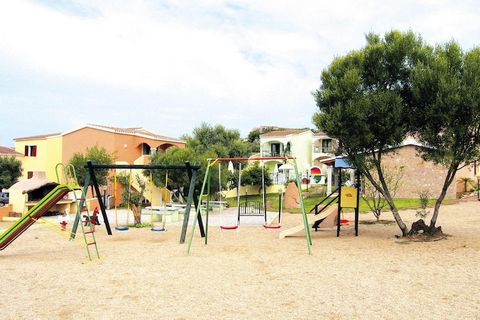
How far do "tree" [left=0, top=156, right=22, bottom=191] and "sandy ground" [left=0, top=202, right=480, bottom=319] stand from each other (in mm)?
26567

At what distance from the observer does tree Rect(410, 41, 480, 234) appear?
12.3 meters

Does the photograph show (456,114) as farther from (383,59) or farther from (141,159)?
(141,159)

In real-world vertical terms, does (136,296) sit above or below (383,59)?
below

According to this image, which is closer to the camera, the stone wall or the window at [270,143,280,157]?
the stone wall

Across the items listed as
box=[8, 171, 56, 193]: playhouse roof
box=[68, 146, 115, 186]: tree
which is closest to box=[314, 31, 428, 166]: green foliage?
box=[8, 171, 56, 193]: playhouse roof

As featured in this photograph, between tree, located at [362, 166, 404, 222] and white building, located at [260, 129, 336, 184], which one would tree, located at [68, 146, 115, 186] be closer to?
tree, located at [362, 166, 404, 222]

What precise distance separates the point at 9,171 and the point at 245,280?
35554mm

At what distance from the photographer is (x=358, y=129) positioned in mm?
13445

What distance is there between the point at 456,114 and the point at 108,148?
99.2 feet

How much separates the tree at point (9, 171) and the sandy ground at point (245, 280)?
26.6 meters

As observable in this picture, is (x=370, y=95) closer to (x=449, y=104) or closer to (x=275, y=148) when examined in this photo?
(x=449, y=104)

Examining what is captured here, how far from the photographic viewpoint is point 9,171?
38.1m

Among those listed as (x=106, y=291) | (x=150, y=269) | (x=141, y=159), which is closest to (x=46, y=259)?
(x=150, y=269)

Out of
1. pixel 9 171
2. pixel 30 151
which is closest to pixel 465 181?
pixel 9 171
